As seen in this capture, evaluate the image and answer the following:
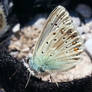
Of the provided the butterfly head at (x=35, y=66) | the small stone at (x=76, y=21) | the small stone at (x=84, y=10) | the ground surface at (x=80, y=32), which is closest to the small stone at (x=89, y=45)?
the ground surface at (x=80, y=32)

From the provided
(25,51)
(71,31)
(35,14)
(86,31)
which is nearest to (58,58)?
(71,31)

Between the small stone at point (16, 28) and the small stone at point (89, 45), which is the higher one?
the small stone at point (16, 28)

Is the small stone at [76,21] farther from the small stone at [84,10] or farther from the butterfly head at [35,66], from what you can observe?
the butterfly head at [35,66]

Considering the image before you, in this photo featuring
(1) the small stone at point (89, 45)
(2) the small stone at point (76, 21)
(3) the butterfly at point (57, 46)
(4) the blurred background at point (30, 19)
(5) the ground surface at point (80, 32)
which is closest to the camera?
(3) the butterfly at point (57, 46)

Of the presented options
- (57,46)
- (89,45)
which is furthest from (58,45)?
(89,45)

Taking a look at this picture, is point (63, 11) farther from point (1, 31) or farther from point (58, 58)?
point (1, 31)

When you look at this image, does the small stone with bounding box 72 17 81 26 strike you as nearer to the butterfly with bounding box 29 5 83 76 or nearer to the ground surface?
the ground surface

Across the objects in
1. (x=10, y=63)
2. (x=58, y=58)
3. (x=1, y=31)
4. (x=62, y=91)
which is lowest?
(x=62, y=91)

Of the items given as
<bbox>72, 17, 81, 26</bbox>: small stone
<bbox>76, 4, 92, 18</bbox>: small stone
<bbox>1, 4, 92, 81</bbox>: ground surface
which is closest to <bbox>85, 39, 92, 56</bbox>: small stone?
<bbox>1, 4, 92, 81</bbox>: ground surface
